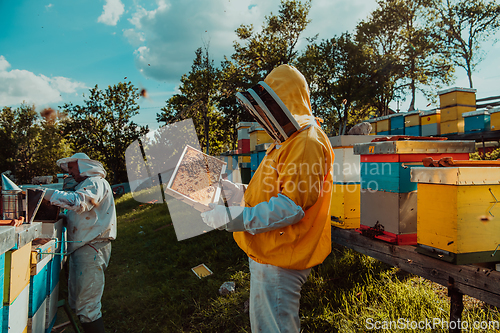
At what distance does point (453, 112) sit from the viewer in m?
6.62

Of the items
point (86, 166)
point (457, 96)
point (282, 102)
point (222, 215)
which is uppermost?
point (457, 96)

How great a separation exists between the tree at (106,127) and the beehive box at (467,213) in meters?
22.5

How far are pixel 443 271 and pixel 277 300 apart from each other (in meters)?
1.27

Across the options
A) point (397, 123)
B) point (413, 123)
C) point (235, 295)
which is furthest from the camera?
point (397, 123)

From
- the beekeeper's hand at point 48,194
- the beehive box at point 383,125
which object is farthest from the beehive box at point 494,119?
the beekeeper's hand at point 48,194

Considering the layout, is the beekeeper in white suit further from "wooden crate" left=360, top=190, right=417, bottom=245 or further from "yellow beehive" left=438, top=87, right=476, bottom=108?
"yellow beehive" left=438, top=87, right=476, bottom=108

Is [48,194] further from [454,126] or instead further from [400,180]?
[454,126]

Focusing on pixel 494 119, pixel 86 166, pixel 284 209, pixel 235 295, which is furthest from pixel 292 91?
pixel 494 119

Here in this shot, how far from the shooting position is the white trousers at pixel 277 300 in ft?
4.77

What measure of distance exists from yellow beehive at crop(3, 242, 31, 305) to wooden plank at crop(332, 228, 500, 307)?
264 centimetres

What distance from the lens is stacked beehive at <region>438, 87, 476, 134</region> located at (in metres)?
6.58

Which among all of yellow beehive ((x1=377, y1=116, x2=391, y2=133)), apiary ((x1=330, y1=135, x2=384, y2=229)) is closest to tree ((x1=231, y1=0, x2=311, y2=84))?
yellow beehive ((x1=377, y1=116, x2=391, y2=133))

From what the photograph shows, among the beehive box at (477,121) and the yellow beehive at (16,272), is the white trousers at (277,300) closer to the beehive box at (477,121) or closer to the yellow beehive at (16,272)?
the yellow beehive at (16,272)

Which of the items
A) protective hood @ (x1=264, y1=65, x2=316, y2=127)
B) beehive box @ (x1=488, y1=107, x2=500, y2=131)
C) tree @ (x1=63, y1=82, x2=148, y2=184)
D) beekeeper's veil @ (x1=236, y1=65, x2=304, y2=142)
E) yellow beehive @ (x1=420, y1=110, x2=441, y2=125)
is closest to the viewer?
beekeeper's veil @ (x1=236, y1=65, x2=304, y2=142)
